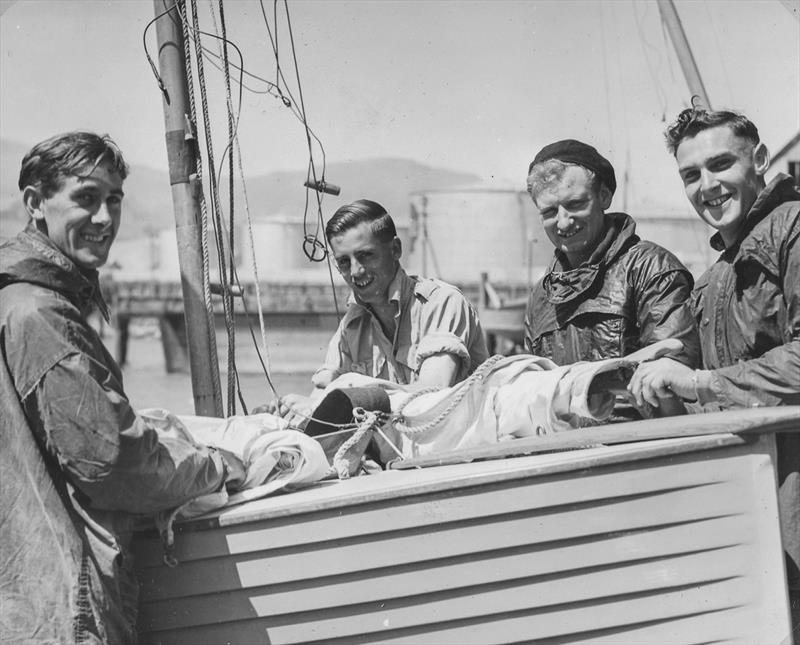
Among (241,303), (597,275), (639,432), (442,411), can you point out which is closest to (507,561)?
(639,432)

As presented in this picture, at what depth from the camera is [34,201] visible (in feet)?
8.89

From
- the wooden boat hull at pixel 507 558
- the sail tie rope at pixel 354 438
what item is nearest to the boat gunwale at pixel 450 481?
the wooden boat hull at pixel 507 558

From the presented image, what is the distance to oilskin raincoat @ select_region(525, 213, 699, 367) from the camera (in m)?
3.56

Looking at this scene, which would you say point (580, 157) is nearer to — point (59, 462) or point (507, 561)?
point (507, 561)

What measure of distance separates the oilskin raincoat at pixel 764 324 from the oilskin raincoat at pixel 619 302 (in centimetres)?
17

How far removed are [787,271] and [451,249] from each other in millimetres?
35975

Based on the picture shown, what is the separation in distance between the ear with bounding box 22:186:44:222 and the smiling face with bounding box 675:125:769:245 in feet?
6.94

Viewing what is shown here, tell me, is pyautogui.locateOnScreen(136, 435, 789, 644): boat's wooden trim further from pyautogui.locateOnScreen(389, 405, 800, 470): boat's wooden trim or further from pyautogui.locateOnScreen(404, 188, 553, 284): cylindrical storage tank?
pyautogui.locateOnScreen(404, 188, 553, 284): cylindrical storage tank

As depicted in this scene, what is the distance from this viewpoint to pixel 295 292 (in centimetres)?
3484

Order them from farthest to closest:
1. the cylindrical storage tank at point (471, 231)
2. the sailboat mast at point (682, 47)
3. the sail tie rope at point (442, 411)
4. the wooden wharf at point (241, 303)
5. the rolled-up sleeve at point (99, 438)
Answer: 1. the cylindrical storage tank at point (471, 231)
2. the wooden wharf at point (241, 303)
3. the sailboat mast at point (682, 47)
4. the sail tie rope at point (442, 411)
5. the rolled-up sleeve at point (99, 438)

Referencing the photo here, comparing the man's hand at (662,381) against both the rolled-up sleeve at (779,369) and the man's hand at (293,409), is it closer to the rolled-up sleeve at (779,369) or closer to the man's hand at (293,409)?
the rolled-up sleeve at (779,369)

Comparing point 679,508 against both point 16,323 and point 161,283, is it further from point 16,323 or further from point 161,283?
point 161,283

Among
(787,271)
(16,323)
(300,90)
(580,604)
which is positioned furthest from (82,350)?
(300,90)

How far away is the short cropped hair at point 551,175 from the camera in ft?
12.3
